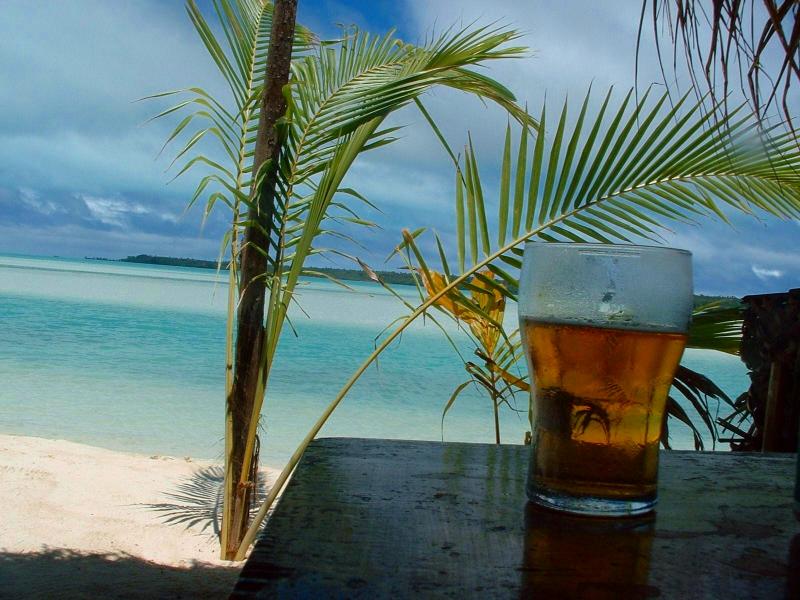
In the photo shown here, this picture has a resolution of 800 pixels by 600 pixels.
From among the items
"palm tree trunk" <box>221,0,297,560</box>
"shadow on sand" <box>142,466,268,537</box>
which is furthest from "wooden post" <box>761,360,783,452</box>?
"shadow on sand" <box>142,466,268,537</box>

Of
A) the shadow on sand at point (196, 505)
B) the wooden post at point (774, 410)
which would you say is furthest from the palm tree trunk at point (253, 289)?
the wooden post at point (774, 410)

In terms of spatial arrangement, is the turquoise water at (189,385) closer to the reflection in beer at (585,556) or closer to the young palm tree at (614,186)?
the young palm tree at (614,186)

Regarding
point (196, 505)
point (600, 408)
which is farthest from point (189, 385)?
point (600, 408)

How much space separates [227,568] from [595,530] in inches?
83.7

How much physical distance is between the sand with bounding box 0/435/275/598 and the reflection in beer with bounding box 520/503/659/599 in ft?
6.06

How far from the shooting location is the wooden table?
330mm

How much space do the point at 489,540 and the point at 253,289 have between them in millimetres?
1812

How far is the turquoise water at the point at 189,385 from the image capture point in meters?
6.61

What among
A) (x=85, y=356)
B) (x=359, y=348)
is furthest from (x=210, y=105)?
(x=359, y=348)

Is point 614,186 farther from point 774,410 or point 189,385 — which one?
point 189,385

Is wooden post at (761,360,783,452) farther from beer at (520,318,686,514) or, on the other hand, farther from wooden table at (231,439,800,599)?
beer at (520,318,686,514)

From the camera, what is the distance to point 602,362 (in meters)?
0.42

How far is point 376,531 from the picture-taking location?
39 centimetres

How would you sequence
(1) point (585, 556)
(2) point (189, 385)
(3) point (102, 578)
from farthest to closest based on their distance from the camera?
(2) point (189, 385), (3) point (102, 578), (1) point (585, 556)
